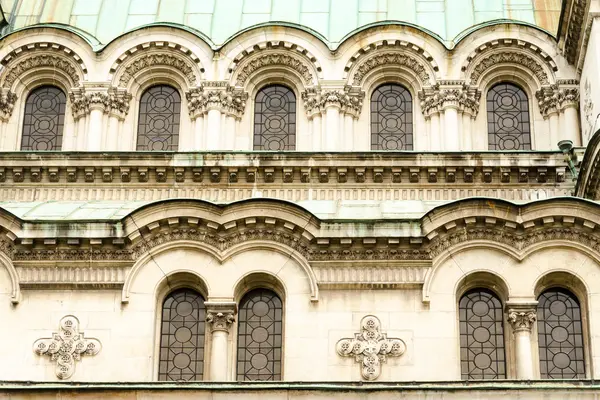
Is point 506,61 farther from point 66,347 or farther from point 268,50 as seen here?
point 66,347

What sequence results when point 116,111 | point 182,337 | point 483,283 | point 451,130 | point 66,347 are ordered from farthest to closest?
point 116,111 < point 451,130 < point 483,283 < point 182,337 < point 66,347

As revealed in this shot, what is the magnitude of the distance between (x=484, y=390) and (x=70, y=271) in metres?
9.83

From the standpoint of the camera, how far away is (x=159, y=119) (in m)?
37.7

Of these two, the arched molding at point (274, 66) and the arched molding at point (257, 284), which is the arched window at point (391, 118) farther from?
the arched molding at point (257, 284)

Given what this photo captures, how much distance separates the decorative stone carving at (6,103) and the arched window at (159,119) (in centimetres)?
340

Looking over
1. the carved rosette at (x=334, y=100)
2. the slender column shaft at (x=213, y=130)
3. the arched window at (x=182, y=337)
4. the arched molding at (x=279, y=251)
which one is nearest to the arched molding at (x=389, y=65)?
the carved rosette at (x=334, y=100)

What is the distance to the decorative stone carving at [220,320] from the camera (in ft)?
98.5

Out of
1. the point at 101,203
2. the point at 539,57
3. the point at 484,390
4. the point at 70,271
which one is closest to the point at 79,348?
the point at 70,271

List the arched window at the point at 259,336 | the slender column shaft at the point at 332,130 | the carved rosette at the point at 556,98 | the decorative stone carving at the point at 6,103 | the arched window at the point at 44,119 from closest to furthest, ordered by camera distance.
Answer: the arched window at the point at 259,336
the slender column shaft at the point at 332,130
the carved rosette at the point at 556,98
the arched window at the point at 44,119
the decorative stone carving at the point at 6,103

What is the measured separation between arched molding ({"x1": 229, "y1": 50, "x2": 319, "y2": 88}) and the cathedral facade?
0.06 meters

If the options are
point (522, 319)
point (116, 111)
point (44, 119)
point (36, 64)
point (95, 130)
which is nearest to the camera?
point (522, 319)

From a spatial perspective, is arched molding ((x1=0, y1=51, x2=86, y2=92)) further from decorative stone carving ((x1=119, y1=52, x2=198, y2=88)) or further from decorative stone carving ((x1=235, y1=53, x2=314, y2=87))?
decorative stone carving ((x1=235, y1=53, x2=314, y2=87))

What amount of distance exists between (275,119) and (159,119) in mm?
3073

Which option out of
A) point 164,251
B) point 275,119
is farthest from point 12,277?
point 275,119
